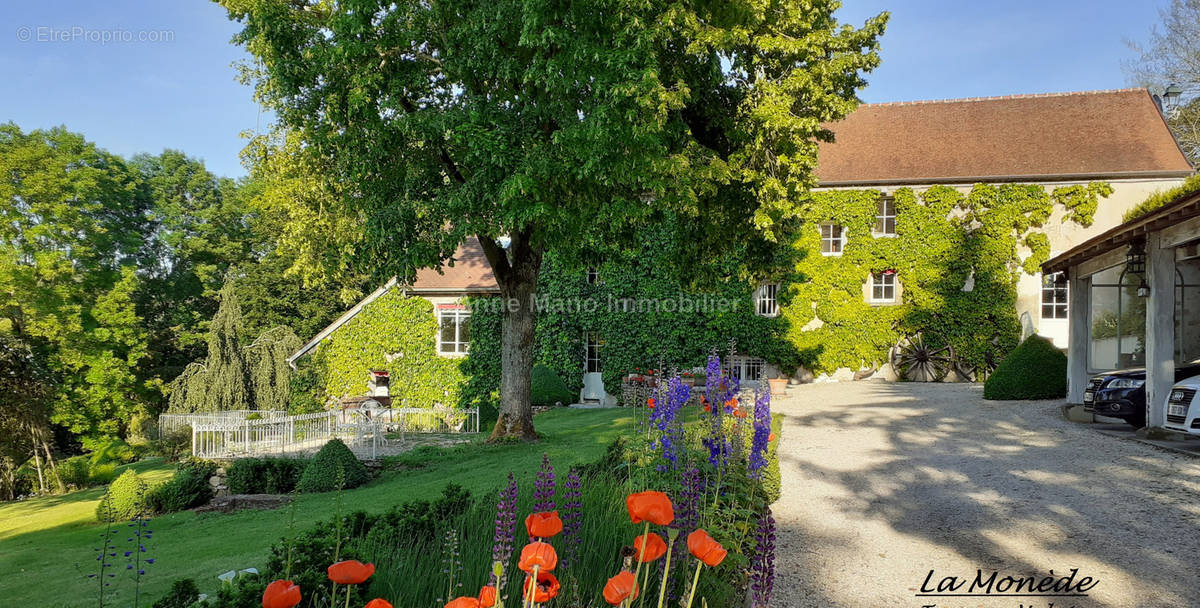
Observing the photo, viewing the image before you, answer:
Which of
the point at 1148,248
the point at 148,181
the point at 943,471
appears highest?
the point at 148,181

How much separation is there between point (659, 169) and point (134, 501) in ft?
33.0

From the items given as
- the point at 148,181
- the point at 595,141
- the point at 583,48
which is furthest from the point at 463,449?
the point at 148,181

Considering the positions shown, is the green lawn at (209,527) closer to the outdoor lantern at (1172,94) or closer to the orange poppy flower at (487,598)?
the orange poppy flower at (487,598)

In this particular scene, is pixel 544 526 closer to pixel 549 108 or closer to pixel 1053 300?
pixel 549 108

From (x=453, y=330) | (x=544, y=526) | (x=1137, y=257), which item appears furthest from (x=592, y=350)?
(x=544, y=526)

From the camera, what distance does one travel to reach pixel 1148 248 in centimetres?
1010

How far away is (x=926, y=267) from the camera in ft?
69.9

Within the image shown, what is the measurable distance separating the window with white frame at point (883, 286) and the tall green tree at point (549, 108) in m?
11.0

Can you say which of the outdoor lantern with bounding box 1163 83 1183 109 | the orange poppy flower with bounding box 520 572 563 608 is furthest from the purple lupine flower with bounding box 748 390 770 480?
the outdoor lantern with bounding box 1163 83 1183 109

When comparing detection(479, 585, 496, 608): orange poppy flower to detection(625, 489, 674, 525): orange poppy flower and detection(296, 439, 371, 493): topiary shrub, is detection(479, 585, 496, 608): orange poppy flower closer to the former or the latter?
detection(625, 489, 674, 525): orange poppy flower

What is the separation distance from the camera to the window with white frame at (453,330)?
22984mm

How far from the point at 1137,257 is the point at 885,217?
12.1 meters

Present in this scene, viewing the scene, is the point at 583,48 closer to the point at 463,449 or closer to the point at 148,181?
the point at 463,449

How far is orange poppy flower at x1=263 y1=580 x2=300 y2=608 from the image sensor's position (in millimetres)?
1574
